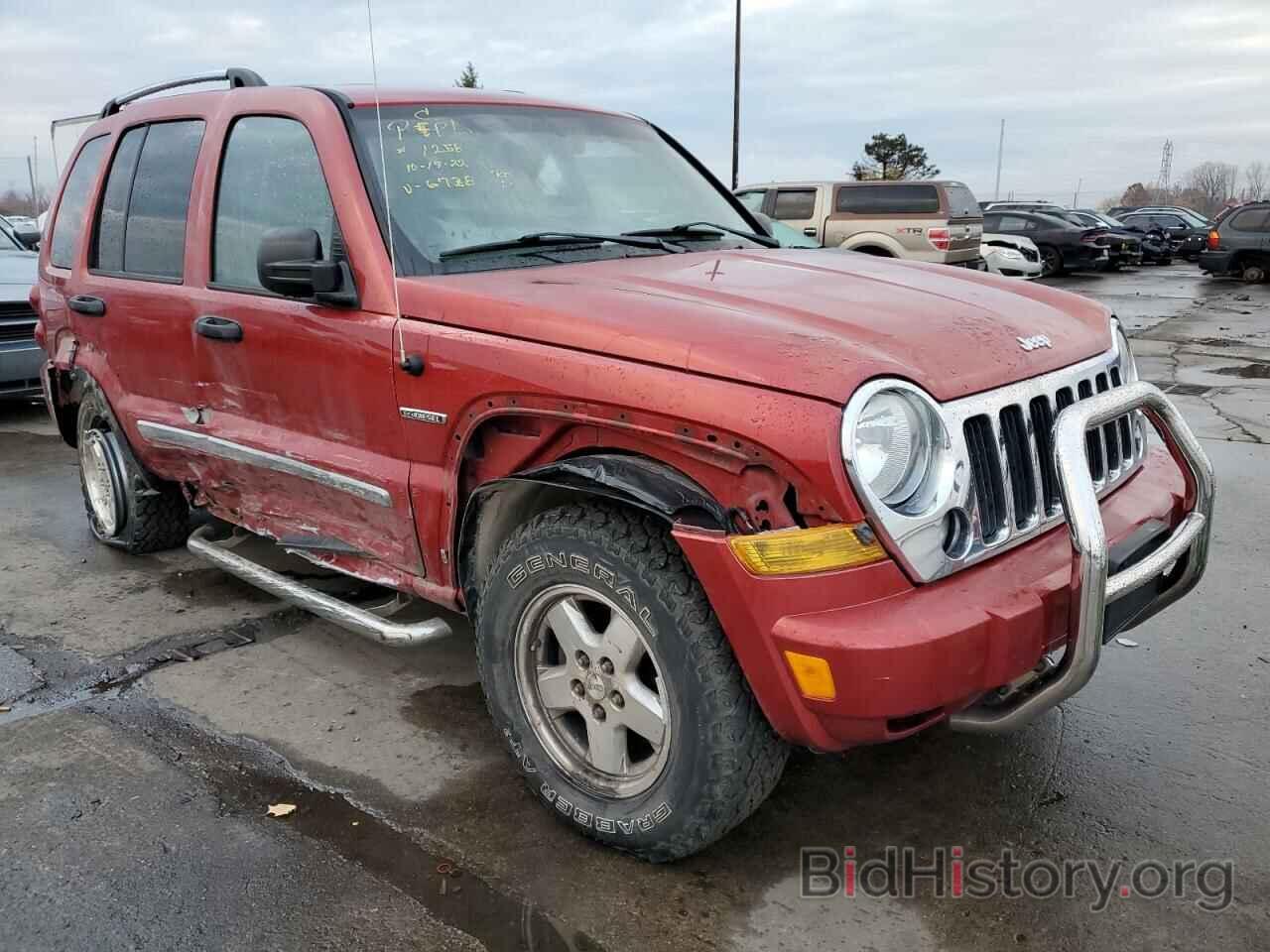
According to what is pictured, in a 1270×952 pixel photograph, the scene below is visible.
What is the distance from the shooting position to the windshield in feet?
10.5

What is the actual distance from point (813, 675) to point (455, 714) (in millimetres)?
1691

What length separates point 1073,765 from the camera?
3150 mm

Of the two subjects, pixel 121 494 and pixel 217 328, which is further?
pixel 121 494

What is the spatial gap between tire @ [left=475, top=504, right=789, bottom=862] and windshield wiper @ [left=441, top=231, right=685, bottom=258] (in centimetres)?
95

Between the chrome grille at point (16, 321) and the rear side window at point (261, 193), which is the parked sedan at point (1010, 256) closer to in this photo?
the chrome grille at point (16, 321)

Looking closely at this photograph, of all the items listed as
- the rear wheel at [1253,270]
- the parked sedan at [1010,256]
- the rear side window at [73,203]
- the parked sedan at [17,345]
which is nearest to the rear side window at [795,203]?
the parked sedan at [1010,256]

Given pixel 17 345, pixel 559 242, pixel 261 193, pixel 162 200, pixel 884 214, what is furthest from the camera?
pixel 884 214

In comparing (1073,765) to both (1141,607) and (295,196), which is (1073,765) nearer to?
(1141,607)

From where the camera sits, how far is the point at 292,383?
3.43 m

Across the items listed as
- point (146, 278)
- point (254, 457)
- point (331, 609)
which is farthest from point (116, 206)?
point (331, 609)

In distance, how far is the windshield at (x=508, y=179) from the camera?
10.5ft

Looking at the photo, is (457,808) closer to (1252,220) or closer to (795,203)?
(795,203)

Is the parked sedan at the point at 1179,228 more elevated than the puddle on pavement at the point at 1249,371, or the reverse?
the puddle on pavement at the point at 1249,371

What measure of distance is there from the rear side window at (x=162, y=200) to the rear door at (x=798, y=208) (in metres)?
13.9
